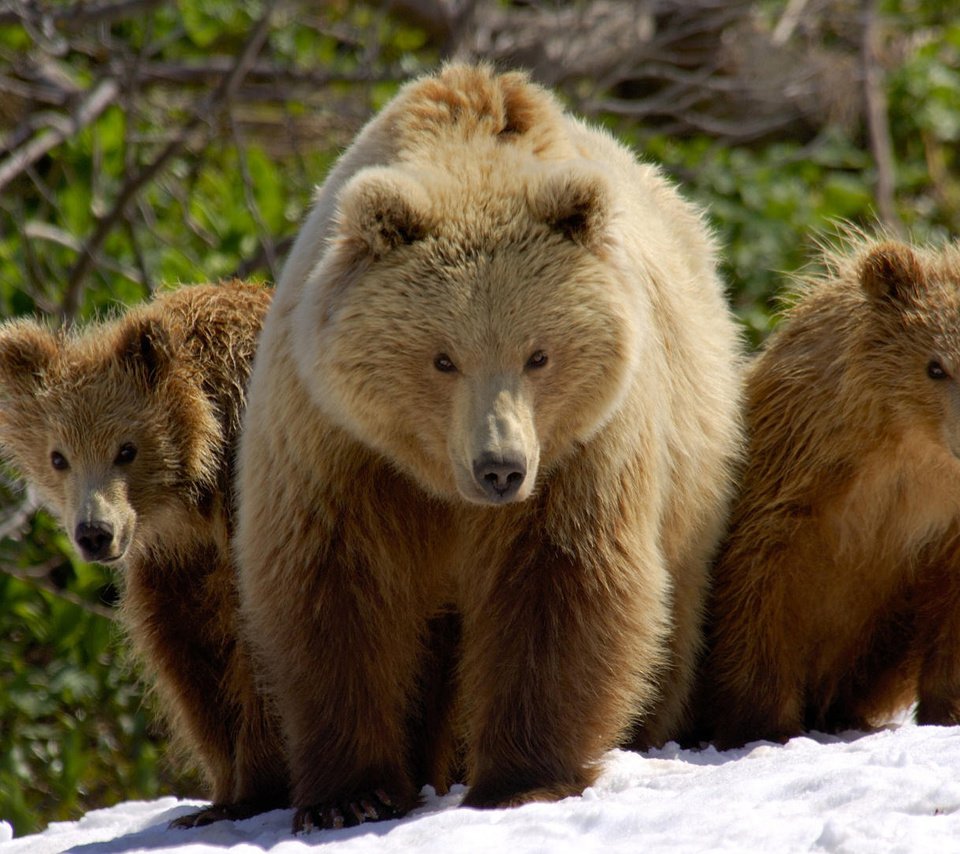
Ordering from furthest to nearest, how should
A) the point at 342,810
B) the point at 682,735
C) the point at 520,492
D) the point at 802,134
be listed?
the point at 802,134
the point at 682,735
the point at 342,810
the point at 520,492

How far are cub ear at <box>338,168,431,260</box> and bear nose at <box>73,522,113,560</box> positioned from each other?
4.19 feet

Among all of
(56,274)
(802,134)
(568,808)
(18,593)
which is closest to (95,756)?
(18,593)

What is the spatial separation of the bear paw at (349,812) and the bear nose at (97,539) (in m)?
1.06

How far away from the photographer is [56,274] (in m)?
9.97

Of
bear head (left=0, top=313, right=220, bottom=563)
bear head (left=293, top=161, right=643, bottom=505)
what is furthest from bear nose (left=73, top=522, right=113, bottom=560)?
bear head (left=293, top=161, right=643, bottom=505)

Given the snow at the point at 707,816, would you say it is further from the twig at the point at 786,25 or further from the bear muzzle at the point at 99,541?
the twig at the point at 786,25

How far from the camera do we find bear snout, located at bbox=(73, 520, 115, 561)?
200 inches

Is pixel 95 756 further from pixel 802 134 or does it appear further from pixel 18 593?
pixel 802 134

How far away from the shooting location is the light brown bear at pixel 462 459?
4.65 metres

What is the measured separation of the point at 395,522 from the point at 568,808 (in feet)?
3.49

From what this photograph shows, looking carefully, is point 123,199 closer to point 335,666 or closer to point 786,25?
point 335,666

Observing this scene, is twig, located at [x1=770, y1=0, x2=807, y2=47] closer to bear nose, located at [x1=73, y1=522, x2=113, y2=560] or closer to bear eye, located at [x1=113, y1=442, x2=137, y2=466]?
bear eye, located at [x1=113, y1=442, x2=137, y2=466]

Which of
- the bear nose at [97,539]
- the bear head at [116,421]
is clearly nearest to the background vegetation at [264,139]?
the bear head at [116,421]

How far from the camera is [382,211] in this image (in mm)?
4633
